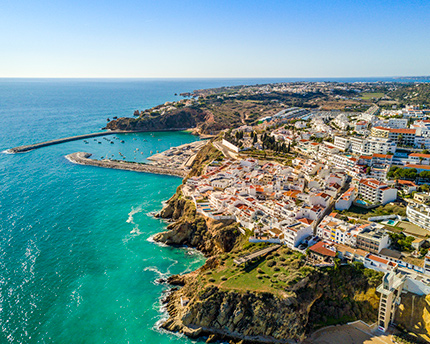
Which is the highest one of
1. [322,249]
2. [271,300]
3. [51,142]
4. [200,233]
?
[51,142]

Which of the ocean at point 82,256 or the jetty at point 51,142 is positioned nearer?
the ocean at point 82,256

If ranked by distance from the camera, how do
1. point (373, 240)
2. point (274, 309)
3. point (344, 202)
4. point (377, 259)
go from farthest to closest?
point (344, 202)
point (373, 240)
point (377, 259)
point (274, 309)

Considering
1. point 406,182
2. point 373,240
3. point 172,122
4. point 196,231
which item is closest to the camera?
point 373,240

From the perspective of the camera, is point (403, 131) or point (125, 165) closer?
point (403, 131)

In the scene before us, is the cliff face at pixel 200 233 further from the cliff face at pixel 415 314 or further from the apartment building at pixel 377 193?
the apartment building at pixel 377 193

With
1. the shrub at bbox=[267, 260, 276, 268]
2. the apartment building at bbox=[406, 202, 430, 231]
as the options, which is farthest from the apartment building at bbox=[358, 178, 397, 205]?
the shrub at bbox=[267, 260, 276, 268]

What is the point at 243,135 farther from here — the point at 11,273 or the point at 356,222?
the point at 11,273

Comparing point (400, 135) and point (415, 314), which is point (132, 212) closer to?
point (415, 314)

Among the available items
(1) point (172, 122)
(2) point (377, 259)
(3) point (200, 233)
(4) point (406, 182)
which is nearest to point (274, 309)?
(2) point (377, 259)

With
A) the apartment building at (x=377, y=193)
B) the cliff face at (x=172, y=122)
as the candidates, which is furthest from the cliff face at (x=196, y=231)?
the cliff face at (x=172, y=122)
